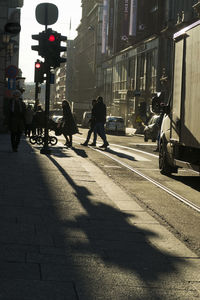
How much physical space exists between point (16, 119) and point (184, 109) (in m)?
6.43

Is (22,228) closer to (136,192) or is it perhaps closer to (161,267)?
(161,267)

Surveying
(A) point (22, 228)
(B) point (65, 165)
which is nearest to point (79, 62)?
(B) point (65, 165)

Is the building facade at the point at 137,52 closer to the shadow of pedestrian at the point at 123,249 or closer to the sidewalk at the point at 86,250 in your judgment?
the sidewalk at the point at 86,250

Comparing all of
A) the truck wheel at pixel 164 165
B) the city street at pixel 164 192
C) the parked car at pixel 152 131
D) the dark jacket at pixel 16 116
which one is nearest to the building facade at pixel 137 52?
the parked car at pixel 152 131

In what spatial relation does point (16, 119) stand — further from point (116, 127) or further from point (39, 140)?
point (116, 127)

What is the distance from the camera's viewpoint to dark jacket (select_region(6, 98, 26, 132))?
674 inches

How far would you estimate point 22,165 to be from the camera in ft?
43.9

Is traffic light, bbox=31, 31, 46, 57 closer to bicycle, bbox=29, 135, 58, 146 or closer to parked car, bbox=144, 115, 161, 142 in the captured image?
bicycle, bbox=29, 135, 58, 146

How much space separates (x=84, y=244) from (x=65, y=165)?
8468mm

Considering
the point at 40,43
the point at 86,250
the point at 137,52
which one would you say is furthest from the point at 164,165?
the point at 137,52

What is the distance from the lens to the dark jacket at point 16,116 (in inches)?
674

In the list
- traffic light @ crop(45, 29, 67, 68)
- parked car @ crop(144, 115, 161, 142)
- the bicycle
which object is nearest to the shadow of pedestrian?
traffic light @ crop(45, 29, 67, 68)

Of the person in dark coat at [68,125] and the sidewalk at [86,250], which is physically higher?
the person in dark coat at [68,125]

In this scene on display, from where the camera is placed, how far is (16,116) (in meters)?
17.3
